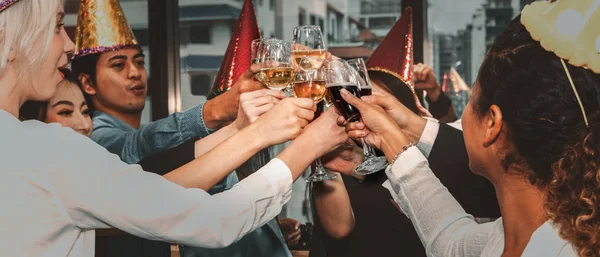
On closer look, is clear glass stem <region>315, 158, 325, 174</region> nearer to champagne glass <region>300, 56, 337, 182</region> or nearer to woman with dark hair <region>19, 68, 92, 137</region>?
champagne glass <region>300, 56, 337, 182</region>

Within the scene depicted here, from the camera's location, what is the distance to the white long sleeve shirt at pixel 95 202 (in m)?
1.42

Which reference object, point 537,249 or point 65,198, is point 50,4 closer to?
point 65,198

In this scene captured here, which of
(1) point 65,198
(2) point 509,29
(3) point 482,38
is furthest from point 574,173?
(1) point 65,198

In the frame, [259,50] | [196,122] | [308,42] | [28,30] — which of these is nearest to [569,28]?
[308,42]

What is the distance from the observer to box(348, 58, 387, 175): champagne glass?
1.60 metres

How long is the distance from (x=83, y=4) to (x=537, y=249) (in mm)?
1325

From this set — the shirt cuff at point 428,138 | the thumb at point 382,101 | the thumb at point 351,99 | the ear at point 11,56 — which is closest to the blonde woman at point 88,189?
the ear at point 11,56

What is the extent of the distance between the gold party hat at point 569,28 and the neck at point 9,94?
1.16 m

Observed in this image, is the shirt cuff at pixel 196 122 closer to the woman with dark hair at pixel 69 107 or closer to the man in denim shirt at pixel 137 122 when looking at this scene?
the man in denim shirt at pixel 137 122

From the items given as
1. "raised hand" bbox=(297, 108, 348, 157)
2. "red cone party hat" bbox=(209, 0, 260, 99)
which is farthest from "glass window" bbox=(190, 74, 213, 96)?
"raised hand" bbox=(297, 108, 348, 157)

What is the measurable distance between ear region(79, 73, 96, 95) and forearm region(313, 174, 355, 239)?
665 mm

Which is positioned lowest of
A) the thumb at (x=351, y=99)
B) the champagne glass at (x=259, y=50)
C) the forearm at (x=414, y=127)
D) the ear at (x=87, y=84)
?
the forearm at (x=414, y=127)

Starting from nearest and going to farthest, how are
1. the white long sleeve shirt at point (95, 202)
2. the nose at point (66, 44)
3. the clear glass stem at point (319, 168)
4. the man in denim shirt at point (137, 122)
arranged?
the white long sleeve shirt at point (95, 202) < the nose at point (66, 44) < the clear glass stem at point (319, 168) < the man in denim shirt at point (137, 122)

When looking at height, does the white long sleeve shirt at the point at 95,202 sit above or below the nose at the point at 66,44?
below
